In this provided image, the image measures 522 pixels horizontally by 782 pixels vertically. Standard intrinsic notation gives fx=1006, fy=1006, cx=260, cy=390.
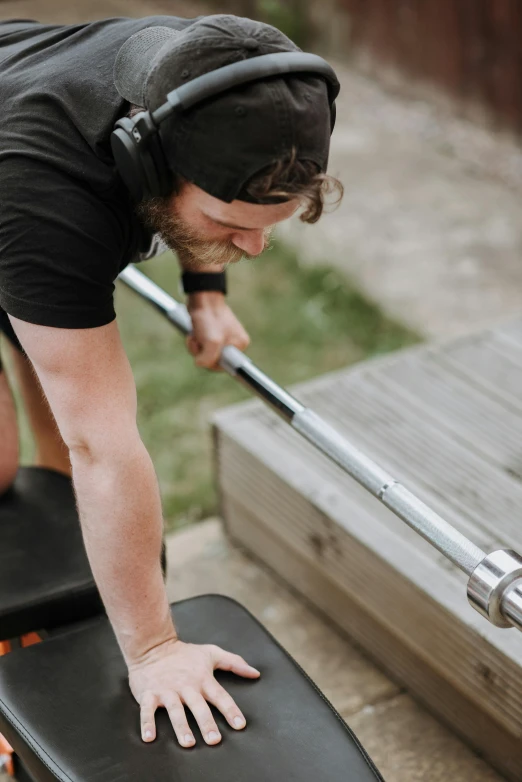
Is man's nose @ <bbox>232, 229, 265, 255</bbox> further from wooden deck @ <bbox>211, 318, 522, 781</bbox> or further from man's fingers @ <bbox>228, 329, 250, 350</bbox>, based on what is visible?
wooden deck @ <bbox>211, 318, 522, 781</bbox>

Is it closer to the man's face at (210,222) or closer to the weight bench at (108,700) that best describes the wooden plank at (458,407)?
the weight bench at (108,700)

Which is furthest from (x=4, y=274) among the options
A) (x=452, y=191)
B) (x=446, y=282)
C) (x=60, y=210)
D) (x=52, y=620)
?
Result: (x=452, y=191)

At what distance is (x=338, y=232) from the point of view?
412 cm

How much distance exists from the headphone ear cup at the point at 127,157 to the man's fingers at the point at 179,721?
71 cm

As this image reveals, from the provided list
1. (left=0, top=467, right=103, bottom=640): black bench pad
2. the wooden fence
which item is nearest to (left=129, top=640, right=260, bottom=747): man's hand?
(left=0, top=467, right=103, bottom=640): black bench pad

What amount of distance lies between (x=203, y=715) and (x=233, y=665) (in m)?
0.11

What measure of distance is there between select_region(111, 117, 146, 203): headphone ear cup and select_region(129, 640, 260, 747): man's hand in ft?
2.22

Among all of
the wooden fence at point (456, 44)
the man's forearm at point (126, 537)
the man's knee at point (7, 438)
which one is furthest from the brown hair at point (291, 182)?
the wooden fence at point (456, 44)

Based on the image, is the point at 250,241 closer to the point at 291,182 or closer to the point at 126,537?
the point at 291,182

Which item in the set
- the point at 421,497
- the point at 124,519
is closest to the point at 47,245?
the point at 124,519

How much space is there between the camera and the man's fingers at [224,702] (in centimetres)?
143

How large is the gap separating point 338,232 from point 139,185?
2863mm

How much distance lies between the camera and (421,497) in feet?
6.66

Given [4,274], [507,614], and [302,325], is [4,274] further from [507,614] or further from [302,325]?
[302,325]
